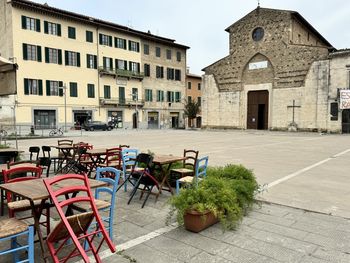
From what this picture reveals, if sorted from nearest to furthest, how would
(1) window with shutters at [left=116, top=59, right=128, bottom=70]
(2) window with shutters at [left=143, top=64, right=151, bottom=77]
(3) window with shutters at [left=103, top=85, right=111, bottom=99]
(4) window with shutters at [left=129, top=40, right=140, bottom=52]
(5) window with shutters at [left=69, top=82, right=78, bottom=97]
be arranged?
(5) window with shutters at [left=69, top=82, right=78, bottom=97], (3) window with shutters at [left=103, top=85, right=111, bottom=99], (1) window with shutters at [left=116, top=59, right=128, bottom=70], (4) window with shutters at [left=129, top=40, right=140, bottom=52], (2) window with shutters at [left=143, top=64, right=151, bottom=77]

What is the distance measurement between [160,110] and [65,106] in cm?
1665

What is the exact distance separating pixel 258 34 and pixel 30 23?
2592cm

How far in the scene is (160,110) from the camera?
46.9 meters

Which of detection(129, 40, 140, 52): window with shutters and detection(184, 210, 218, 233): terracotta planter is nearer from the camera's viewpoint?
detection(184, 210, 218, 233): terracotta planter

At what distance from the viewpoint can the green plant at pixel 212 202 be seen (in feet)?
13.0

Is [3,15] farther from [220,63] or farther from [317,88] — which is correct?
[317,88]

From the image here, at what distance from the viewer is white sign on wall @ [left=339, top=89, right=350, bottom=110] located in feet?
90.6

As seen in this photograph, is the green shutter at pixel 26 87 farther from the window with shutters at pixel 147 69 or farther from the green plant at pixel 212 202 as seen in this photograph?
the green plant at pixel 212 202

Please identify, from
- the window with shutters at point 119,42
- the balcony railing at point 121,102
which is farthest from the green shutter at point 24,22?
the balcony railing at point 121,102

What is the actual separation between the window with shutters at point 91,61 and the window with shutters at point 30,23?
6703 mm

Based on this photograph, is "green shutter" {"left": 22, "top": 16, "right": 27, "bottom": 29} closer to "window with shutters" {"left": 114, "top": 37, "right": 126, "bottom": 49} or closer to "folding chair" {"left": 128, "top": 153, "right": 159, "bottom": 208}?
"window with shutters" {"left": 114, "top": 37, "right": 126, "bottom": 49}

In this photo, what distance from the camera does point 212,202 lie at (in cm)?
402

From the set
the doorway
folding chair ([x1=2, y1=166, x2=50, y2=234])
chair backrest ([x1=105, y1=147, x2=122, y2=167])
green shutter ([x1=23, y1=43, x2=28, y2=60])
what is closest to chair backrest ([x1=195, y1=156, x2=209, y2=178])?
chair backrest ([x1=105, y1=147, x2=122, y2=167])

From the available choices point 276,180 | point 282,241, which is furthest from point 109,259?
point 276,180
